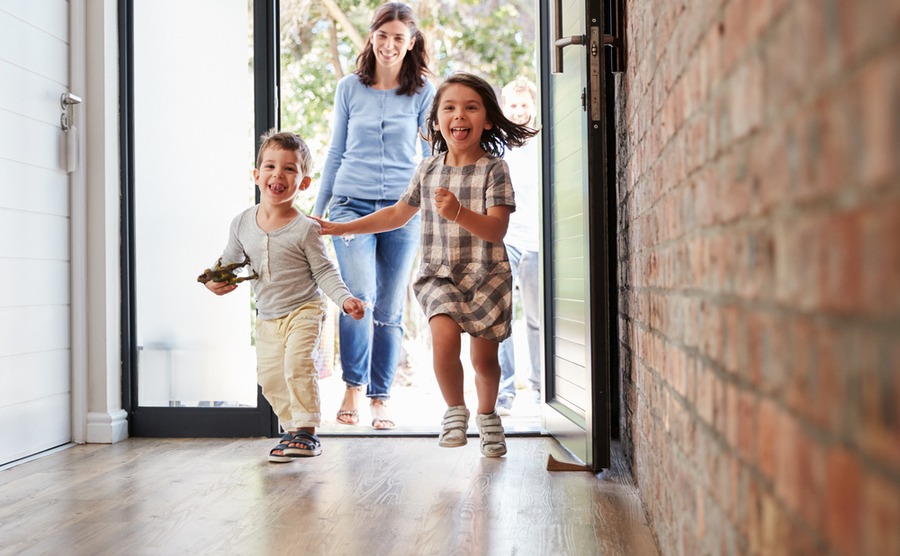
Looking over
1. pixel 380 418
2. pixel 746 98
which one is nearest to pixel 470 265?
pixel 380 418

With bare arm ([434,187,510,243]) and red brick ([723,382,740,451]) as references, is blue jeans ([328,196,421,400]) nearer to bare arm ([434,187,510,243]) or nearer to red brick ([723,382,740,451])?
bare arm ([434,187,510,243])

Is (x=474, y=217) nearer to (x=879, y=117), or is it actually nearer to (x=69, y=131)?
(x=69, y=131)

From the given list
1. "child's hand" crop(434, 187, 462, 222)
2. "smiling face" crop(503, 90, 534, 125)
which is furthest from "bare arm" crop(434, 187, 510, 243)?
"smiling face" crop(503, 90, 534, 125)

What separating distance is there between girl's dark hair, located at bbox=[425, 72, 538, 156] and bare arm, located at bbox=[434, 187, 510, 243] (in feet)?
0.98

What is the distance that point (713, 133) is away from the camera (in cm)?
107

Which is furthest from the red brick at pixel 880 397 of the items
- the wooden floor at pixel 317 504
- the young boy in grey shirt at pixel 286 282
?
the young boy in grey shirt at pixel 286 282

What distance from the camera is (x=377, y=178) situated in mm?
3574

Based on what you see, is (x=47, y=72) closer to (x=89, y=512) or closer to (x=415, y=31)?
(x=415, y=31)

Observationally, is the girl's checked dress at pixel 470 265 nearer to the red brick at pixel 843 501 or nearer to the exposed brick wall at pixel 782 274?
the exposed brick wall at pixel 782 274

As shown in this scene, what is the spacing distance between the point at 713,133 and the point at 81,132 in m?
2.64

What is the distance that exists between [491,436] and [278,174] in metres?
1.06

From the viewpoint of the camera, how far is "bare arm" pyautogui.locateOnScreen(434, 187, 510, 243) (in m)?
2.61

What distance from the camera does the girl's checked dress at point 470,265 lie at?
112 inches

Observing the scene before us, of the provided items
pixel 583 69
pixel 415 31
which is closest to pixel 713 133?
pixel 583 69
